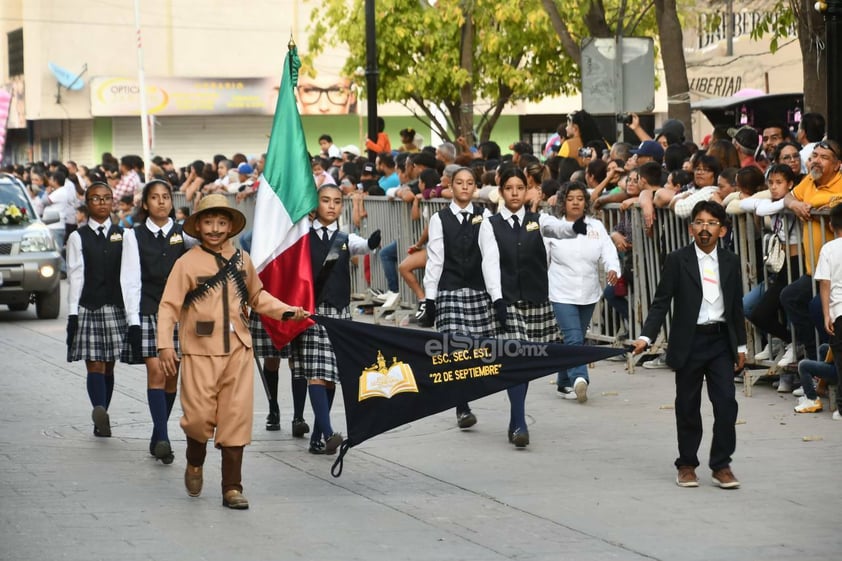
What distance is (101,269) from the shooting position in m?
10.6

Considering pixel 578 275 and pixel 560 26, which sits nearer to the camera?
pixel 578 275

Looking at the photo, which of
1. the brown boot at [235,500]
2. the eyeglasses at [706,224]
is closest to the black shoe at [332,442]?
the brown boot at [235,500]

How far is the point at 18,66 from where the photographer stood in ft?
157

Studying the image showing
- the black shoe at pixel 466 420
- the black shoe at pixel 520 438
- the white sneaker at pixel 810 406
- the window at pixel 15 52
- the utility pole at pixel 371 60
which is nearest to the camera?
the black shoe at pixel 520 438

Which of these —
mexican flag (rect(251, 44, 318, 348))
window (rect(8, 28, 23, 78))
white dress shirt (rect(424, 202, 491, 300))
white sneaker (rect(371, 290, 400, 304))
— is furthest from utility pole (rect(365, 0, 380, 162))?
window (rect(8, 28, 23, 78))

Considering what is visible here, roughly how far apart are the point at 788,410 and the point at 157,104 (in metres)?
37.6

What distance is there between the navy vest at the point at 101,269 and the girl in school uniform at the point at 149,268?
372 millimetres

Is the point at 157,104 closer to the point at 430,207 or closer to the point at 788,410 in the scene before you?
the point at 430,207

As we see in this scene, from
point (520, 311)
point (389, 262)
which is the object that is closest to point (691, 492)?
point (520, 311)

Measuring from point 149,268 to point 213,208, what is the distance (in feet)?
6.01

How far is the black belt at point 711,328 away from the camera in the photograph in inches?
347

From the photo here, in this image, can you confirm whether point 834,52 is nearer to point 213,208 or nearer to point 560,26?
point 213,208

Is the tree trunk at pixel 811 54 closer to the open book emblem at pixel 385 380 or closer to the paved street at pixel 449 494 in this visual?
the paved street at pixel 449 494

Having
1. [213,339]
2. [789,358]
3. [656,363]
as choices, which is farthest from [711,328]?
[656,363]
